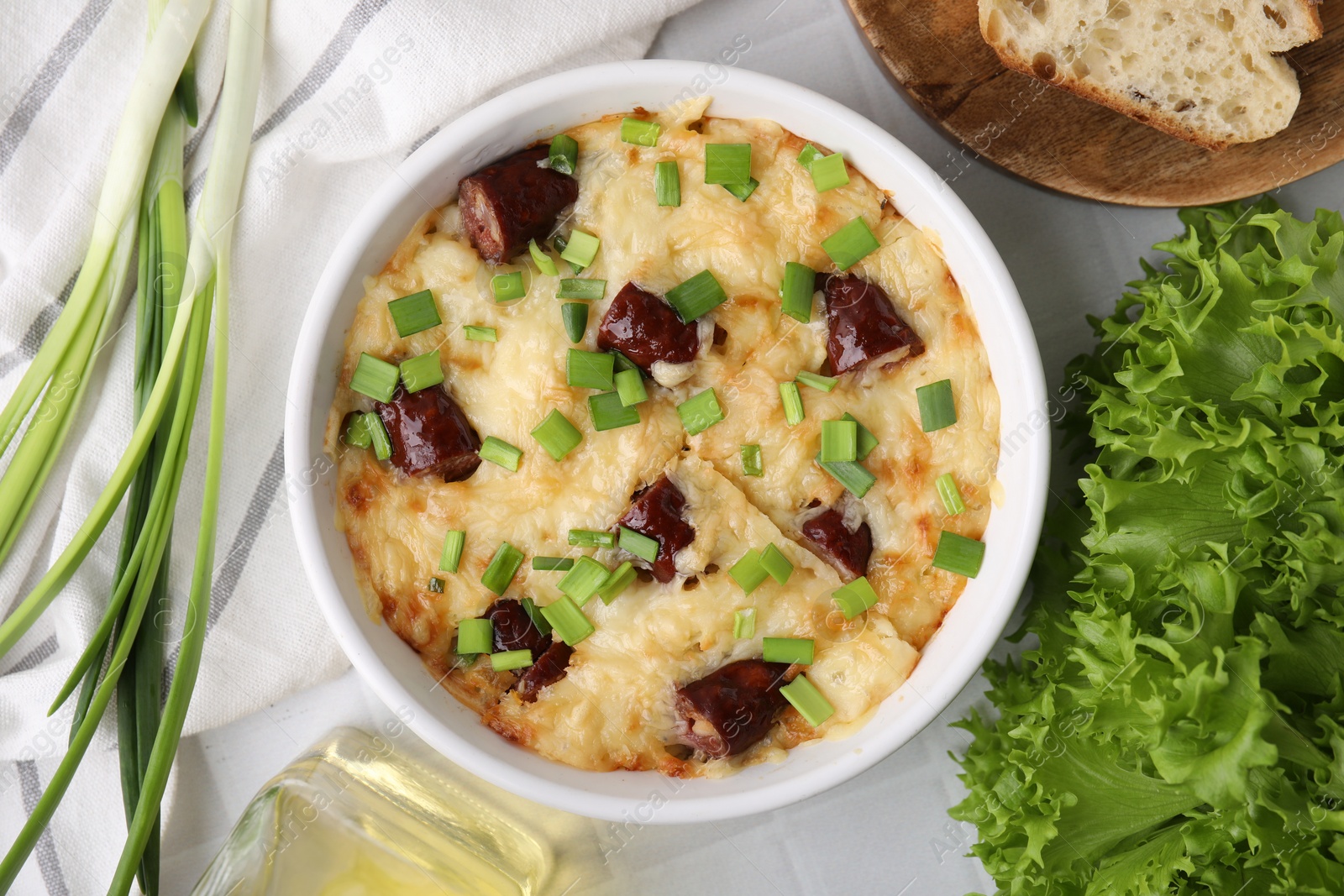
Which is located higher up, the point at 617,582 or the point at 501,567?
the point at 501,567

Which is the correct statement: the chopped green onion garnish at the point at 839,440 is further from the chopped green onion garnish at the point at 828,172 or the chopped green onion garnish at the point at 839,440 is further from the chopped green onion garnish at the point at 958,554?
the chopped green onion garnish at the point at 828,172

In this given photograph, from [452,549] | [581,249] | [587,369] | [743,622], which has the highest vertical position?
[581,249]

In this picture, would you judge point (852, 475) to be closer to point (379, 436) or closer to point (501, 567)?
point (501, 567)

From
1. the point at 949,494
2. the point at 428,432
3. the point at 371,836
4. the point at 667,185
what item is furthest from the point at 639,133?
the point at 371,836

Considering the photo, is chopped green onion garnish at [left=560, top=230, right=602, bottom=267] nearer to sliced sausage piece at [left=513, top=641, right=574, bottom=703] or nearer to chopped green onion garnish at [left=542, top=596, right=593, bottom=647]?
chopped green onion garnish at [left=542, top=596, right=593, bottom=647]

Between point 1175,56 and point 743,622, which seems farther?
point 1175,56
